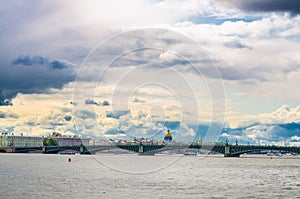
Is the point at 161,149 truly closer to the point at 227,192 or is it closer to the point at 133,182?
the point at 133,182

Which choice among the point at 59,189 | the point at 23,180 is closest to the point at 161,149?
the point at 23,180

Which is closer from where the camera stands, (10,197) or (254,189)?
(10,197)

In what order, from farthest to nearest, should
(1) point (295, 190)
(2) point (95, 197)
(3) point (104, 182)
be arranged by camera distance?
(3) point (104, 182) → (1) point (295, 190) → (2) point (95, 197)

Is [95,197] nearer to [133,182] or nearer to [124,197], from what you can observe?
[124,197]

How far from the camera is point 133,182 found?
227ft

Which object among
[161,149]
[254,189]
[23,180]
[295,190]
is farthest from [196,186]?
[161,149]

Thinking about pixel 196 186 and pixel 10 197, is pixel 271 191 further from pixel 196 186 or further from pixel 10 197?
pixel 10 197

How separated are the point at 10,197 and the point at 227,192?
68.1ft

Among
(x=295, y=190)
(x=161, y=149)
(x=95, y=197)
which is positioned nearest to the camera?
(x=95, y=197)

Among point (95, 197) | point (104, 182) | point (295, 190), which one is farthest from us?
point (104, 182)

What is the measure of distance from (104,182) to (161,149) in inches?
4024

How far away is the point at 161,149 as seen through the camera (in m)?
171

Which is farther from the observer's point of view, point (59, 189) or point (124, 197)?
point (59, 189)

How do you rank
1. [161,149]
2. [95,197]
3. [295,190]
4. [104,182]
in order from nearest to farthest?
[95,197], [295,190], [104,182], [161,149]
